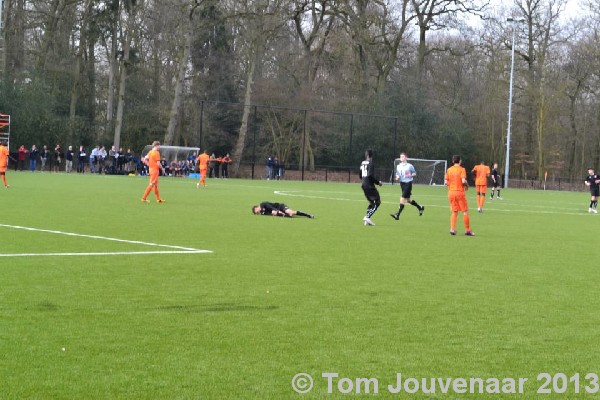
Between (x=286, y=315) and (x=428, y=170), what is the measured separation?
191 feet

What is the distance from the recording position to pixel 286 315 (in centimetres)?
909

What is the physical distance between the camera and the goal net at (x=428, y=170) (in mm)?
65938

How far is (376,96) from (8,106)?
85.3 feet

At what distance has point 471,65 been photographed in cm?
7519

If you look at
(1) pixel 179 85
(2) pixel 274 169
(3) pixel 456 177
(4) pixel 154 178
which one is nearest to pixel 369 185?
(3) pixel 456 177

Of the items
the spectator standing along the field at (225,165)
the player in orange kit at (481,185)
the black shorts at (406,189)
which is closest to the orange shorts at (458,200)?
the black shorts at (406,189)

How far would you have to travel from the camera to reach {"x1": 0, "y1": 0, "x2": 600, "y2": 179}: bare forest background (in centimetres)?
6431

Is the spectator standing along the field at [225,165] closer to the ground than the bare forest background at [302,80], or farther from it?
closer to the ground

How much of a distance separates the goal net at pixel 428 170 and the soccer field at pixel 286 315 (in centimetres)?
4737

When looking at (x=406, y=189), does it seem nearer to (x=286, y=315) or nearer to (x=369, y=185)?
(x=369, y=185)

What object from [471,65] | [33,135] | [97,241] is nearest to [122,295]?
[97,241]

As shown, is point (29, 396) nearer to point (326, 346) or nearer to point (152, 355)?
point (152, 355)

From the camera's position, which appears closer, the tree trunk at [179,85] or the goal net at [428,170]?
the tree trunk at [179,85]

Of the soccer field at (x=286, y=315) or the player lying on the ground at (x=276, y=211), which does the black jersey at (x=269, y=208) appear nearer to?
the player lying on the ground at (x=276, y=211)
